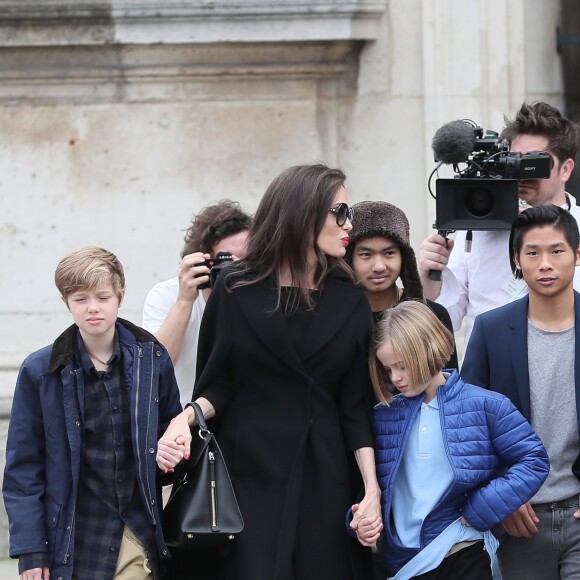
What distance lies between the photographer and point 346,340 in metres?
4.02

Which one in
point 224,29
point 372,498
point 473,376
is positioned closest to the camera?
point 372,498

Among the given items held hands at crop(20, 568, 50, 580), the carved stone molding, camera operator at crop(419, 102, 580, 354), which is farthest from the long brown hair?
the carved stone molding

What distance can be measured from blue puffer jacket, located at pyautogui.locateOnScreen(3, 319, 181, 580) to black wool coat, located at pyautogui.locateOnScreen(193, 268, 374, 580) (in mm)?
192

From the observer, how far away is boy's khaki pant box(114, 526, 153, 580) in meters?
4.00

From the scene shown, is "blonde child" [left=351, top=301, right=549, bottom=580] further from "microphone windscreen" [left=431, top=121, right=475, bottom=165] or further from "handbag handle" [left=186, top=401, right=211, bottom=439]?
"microphone windscreen" [left=431, top=121, right=475, bottom=165]

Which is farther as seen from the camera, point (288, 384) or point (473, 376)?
point (473, 376)

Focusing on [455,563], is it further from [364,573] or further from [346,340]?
[346,340]

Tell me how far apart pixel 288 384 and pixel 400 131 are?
8.04 ft

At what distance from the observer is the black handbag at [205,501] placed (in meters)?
3.86

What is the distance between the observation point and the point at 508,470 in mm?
3906

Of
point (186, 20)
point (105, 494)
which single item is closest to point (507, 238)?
point (105, 494)

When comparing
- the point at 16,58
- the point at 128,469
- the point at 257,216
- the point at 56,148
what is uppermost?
the point at 16,58

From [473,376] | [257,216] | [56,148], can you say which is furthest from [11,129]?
[473,376]

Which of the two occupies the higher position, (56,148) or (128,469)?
(56,148)
